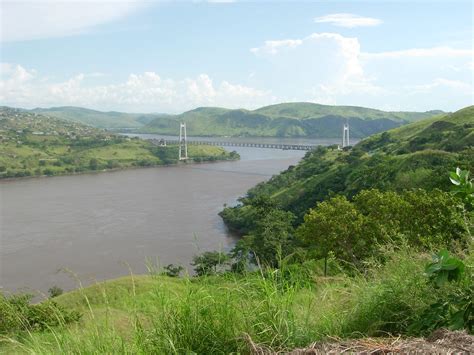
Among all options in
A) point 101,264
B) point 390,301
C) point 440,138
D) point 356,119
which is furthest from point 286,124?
point 390,301

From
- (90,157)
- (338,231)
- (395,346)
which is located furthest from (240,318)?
(90,157)

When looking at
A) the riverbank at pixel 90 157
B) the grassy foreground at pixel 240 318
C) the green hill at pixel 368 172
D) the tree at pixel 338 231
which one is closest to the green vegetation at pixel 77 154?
the riverbank at pixel 90 157

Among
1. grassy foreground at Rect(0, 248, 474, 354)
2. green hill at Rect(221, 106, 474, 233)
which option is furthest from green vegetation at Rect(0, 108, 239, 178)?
grassy foreground at Rect(0, 248, 474, 354)

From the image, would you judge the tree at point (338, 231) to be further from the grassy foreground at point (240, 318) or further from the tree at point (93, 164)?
the tree at point (93, 164)

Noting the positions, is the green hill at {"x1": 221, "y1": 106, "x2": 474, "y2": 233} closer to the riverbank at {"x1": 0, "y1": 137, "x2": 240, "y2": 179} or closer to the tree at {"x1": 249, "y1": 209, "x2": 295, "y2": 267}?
the tree at {"x1": 249, "y1": 209, "x2": 295, "y2": 267}

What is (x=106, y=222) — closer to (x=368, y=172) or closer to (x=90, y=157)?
(x=368, y=172)
